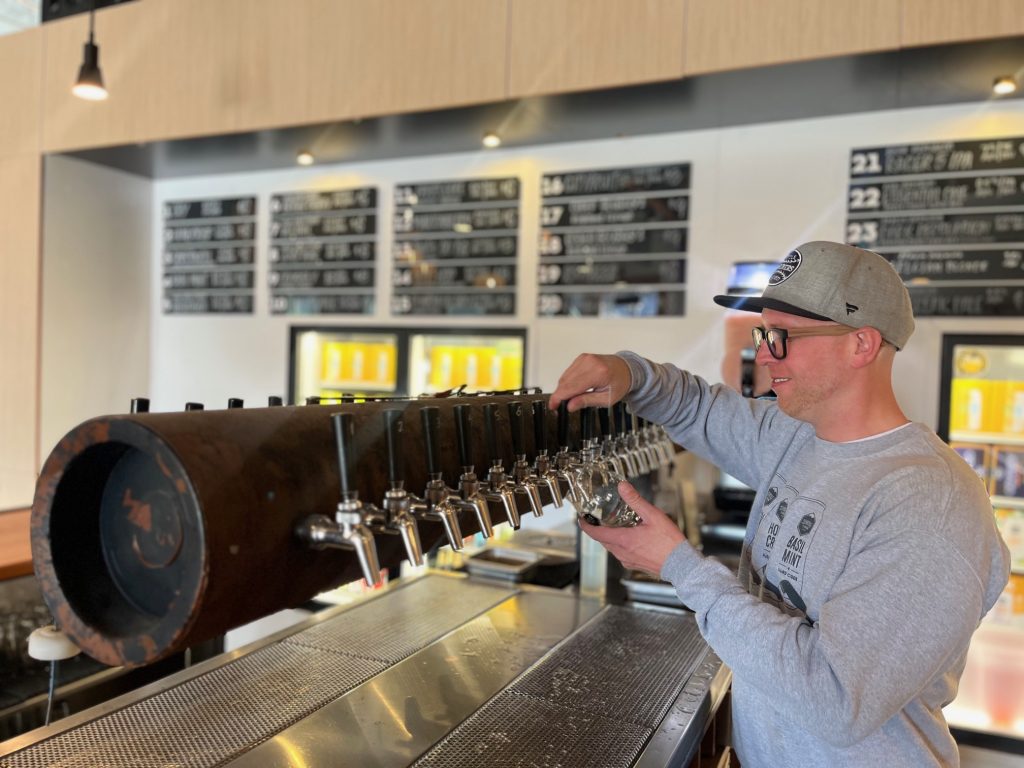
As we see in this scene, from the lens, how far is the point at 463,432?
117 cm

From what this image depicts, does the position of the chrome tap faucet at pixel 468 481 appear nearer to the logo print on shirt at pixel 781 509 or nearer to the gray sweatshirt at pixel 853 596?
the gray sweatshirt at pixel 853 596

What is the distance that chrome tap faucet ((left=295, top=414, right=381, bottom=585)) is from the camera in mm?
918

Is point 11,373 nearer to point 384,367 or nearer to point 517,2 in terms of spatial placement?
point 384,367

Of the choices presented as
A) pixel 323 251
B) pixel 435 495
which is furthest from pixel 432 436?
pixel 323 251

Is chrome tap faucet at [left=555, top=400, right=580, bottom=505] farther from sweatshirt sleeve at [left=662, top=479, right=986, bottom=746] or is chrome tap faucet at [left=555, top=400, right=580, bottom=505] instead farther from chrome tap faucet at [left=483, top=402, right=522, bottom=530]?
sweatshirt sleeve at [left=662, top=479, right=986, bottom=746]

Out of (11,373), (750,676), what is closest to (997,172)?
(750,676)

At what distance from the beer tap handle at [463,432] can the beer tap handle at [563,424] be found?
342 millimetres

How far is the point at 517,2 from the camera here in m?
3.08

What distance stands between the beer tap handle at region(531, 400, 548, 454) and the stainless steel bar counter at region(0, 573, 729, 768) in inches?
20.5

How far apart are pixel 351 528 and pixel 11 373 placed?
4.29 meters

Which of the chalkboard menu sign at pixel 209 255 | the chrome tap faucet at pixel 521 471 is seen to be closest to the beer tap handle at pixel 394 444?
the chrome tap faucet at pixel 521 471

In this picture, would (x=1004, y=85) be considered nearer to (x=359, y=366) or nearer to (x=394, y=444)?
(x=394, y=444)

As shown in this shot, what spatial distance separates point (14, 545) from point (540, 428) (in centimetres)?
177

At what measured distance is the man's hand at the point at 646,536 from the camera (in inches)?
49.3
